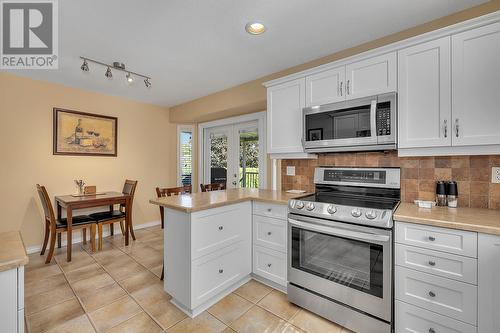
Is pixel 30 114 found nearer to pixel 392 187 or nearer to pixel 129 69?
pixel 129 69

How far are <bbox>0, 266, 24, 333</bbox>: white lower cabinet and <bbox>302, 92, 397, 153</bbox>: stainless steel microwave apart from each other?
2252 mm

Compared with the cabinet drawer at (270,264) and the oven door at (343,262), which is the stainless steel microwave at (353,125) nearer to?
the oven door at (343,262)

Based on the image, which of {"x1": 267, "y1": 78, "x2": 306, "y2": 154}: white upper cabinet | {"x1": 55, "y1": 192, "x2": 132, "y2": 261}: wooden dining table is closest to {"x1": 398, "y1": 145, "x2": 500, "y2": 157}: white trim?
{"x1": 267, "y1": 78, "x2": 306, "y2": 154}: white upper cabinet

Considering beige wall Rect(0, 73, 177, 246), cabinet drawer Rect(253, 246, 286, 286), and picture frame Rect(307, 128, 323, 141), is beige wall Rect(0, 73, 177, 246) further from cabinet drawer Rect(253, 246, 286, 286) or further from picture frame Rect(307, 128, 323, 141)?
picture frame Rect(307, 128, 323, 141)

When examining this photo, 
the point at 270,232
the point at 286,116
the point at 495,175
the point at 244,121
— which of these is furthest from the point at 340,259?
the point at 244,121

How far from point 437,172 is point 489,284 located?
95 centimetres

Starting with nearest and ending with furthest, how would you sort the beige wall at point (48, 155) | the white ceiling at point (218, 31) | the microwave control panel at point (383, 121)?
the white ceiling at point (218, 31) → the microwave control panel at point (383, 121) → the beige wall at point (48, 155)

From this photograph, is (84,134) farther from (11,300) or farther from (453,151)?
(453,151)

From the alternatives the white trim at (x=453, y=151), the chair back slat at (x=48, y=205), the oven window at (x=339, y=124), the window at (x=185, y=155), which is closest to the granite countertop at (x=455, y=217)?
the white trim at (x=453, y=151)

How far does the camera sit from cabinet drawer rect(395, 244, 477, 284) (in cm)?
138

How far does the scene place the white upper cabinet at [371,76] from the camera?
194cm

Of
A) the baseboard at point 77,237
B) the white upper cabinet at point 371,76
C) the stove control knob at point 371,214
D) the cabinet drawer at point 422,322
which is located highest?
the white upper cabinet at point 371,76

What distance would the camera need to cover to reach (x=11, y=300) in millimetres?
946

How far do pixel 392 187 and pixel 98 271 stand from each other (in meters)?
3.36
